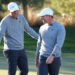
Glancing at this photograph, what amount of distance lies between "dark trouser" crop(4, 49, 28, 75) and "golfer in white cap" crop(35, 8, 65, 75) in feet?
2.60

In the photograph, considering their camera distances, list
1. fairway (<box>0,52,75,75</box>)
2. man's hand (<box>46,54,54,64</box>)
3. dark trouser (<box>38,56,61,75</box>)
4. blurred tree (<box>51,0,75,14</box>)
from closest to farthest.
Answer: man's hand (<box>46,54,54,64</box>), dark trouser (<box>38,56,61,75</box>), fairway (<box>0,52,75,75</box>), blurred tree (<box>51,0,75,14</box>)

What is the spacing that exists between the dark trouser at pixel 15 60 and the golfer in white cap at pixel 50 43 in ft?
2.60

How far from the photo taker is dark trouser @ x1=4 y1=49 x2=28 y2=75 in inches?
297

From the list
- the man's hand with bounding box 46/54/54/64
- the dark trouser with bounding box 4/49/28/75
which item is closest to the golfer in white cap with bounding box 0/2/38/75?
the dark trouser with bounding box 4/49/28/75

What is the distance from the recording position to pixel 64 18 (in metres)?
32.6

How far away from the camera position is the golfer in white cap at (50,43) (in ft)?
21.7

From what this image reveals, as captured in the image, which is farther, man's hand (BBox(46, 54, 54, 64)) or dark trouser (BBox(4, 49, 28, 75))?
dark trouser (BBox(4, 49, 28, 75))

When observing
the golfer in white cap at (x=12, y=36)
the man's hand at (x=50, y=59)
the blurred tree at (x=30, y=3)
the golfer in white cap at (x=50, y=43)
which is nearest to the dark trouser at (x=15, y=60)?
the golfer in white cap at (x=12, y=36)

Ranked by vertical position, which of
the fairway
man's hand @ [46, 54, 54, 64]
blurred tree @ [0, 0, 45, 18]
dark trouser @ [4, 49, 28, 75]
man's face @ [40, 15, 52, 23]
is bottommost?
the fairway

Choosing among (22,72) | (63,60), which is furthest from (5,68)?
(22,72)

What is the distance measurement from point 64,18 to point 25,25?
→ 2493 cm

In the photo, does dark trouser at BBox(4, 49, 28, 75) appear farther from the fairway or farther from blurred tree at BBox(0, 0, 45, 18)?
blurred tree at BBox(0, 0, 45, 18)

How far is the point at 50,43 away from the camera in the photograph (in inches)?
264

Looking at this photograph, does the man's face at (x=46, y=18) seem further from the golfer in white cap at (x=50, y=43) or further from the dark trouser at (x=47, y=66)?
the dark trouser at (x=47, y=66)
